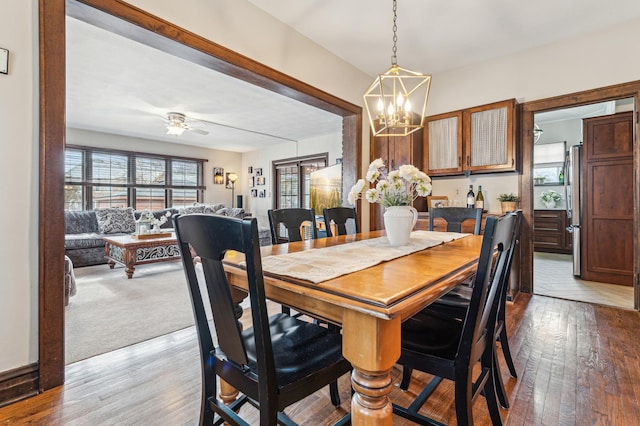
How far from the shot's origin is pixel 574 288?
12.2ft

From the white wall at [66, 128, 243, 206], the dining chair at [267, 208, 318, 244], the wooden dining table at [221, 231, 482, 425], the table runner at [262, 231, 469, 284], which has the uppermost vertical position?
the white wall at [66, 128, 243, 206]

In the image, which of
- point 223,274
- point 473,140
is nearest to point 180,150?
point 473,140

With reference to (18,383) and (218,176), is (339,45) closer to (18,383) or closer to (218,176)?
(18,383)

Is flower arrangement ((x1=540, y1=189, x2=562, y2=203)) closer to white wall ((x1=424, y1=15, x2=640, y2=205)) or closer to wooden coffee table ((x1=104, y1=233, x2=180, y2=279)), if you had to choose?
white wall ((x1=424, y1=15, x2=640, y2=205))

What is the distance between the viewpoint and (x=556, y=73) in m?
3.32

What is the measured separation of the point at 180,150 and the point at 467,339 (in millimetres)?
7837

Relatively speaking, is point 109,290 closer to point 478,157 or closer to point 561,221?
point 478,157

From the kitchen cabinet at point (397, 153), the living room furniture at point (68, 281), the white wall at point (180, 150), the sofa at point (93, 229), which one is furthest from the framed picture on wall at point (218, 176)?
the living room furniture at point (68, 281)

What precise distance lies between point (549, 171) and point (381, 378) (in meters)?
7.12

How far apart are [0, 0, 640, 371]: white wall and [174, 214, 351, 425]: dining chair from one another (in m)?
1.16

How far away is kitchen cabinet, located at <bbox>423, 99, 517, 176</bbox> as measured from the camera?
3385 mm

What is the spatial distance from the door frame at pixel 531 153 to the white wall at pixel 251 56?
0.28ft

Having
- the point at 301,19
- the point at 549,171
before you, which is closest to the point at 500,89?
the point at 301,19

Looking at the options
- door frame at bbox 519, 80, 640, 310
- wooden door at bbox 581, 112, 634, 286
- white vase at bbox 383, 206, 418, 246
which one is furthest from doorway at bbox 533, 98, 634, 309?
white vase at bbox 383, 206, 418, 246
